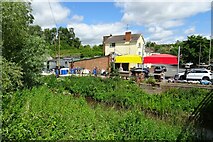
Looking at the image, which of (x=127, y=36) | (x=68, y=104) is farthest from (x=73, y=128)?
(x=127, y=36)

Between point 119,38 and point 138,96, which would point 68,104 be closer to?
point 138,96

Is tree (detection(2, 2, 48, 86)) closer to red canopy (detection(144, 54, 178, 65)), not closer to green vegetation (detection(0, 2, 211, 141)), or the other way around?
green vegetation (detection(0, 2, 211, 141))

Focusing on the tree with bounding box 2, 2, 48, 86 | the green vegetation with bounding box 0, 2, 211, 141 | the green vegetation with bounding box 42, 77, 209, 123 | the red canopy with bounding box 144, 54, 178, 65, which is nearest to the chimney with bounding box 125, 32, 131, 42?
the red canopy with bounding box 144, 54, 178, 65

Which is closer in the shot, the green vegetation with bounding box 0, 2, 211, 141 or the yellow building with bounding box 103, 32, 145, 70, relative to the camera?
the green vegetation with bounding box 0, 2, 211, 141

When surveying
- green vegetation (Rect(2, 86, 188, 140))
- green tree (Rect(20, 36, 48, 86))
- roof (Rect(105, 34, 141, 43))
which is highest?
roof (Rect(105, 34, 141, 43))

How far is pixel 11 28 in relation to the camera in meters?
8.58

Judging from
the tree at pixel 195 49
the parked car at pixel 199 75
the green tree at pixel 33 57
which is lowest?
the parked car at pixel 199 75

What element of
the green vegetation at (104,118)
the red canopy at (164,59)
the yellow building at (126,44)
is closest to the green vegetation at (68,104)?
the green vegetation at (104,118)

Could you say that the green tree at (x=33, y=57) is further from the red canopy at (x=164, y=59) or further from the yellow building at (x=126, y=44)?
the yellow building at (x=126, y=44)

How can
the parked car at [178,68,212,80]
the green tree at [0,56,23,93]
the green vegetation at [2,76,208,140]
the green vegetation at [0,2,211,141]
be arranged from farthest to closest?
the parked car at [178,68,212,80], the green tree at [0,56,23,93], the green vegetation at [0,2,211,141], the green vegetation at [2,76,208,140]

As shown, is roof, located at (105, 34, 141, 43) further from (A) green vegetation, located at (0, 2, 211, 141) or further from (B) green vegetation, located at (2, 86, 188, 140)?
(B) green vegetation, located at (2, 86, 188, 140)

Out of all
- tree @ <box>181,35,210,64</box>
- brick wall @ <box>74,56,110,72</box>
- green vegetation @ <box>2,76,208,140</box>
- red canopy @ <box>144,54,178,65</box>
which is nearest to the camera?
green vegetation @ <box>2,76,208,140</box>

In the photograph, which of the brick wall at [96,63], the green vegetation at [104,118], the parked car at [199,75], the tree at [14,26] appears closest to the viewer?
the green vegetation at [104,118]

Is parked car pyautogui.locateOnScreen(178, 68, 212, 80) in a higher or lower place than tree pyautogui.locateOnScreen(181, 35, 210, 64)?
lower
